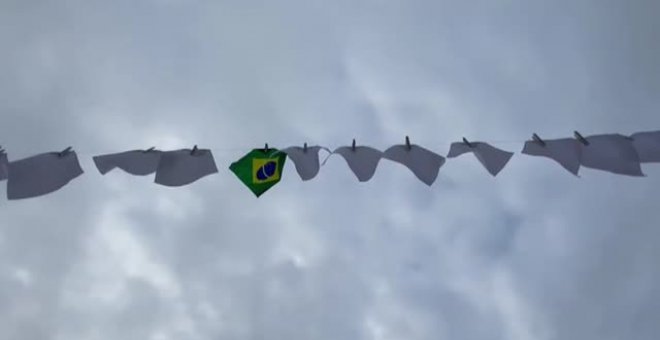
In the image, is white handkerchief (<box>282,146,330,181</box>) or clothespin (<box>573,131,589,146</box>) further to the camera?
white handkerchief (<box>282,146,330,181</box>)

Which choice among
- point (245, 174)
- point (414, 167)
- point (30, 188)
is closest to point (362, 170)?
point (414, 167)

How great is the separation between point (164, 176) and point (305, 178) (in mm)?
1953

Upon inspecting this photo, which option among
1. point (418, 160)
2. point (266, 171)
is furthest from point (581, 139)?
point (266, 171)

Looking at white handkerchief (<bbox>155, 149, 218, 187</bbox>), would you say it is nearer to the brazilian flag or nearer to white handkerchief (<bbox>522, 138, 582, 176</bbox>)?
the brazilian flag

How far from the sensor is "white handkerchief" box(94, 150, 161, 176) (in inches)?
270

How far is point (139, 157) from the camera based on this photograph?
274 inches

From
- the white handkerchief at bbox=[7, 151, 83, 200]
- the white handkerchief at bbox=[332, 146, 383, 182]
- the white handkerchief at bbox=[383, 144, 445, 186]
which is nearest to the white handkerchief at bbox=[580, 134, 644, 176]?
the white handkerchief at bbox=[383, 144, 445, 186]

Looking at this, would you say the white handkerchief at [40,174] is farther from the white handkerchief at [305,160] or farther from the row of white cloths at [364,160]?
the white handkerchief at [305,160]

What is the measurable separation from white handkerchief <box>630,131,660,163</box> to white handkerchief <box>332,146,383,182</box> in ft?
11.9

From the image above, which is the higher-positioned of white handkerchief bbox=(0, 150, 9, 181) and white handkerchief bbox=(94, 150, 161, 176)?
white handkerchief bbox=(94, 150, 161, 176)

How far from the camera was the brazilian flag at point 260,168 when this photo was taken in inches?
268

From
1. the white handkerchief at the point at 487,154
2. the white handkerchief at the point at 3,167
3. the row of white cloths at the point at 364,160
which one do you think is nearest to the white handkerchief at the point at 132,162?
the row of white cloths at the point at 364,160

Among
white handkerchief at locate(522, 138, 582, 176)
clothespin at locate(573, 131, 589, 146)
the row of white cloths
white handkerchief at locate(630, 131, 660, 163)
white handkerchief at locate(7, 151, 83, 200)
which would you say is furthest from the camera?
white handkerchief at locate(630, 131, 660, 163)

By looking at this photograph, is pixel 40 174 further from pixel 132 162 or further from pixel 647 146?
pixel 647 146
